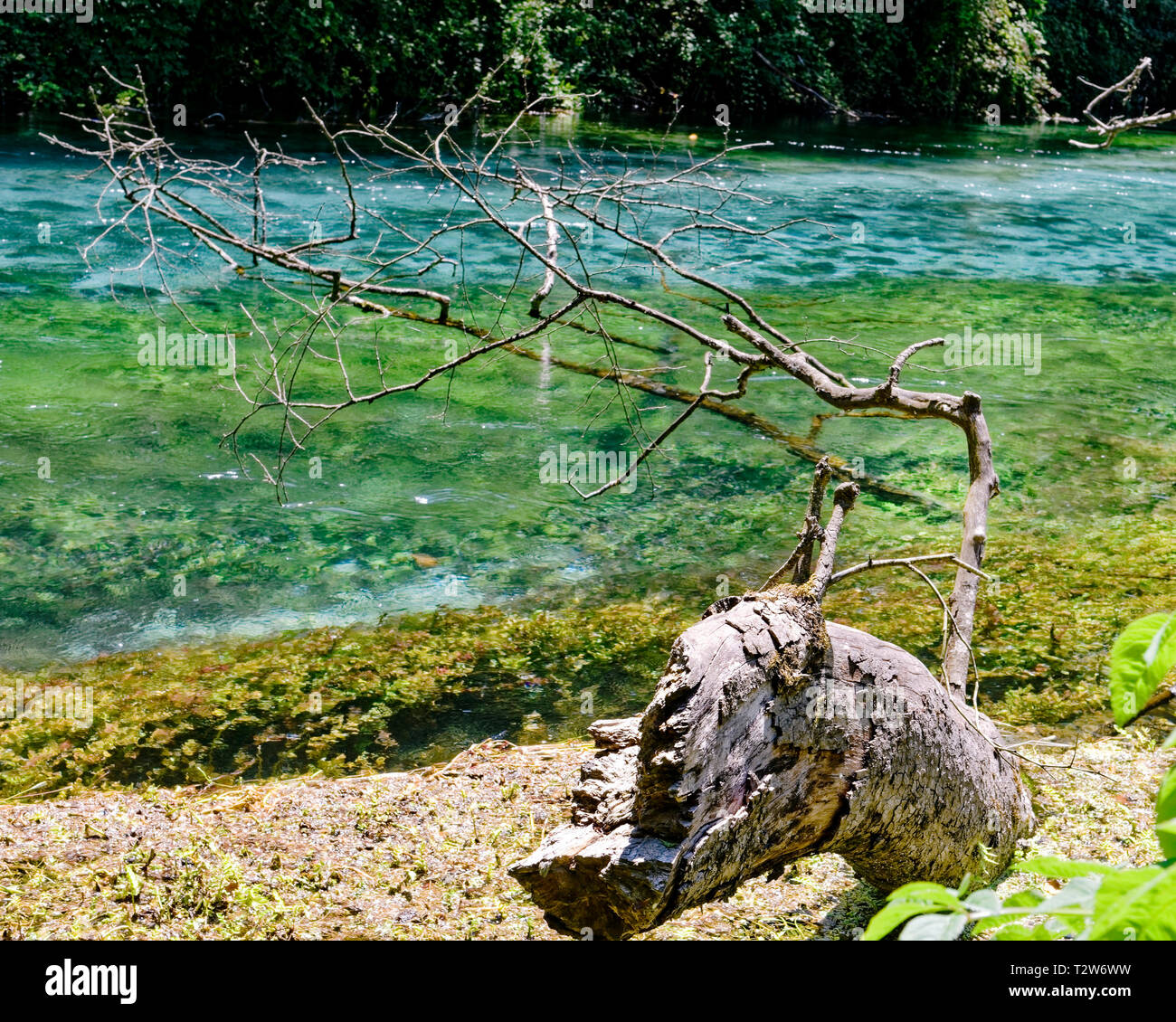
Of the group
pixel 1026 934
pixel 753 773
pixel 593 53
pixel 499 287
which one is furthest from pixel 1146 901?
pixel 593 53

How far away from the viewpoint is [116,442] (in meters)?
8.06

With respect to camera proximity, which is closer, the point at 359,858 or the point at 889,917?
Result: the point at 889,917

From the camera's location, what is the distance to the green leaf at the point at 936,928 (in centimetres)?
110

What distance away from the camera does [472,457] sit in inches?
325

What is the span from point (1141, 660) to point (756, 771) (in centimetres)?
173

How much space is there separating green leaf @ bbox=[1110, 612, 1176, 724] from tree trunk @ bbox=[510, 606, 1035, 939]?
1.53 metres

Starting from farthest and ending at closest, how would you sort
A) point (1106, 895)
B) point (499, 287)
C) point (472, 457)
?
point (499, 287), point (472, 457), point (1106, 895)

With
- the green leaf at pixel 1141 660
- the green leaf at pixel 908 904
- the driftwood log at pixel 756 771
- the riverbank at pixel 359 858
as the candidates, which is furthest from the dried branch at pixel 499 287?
the green leaf at pixel 908 904

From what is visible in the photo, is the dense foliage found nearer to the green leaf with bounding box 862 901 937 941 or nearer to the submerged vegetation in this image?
the submerged vegetation

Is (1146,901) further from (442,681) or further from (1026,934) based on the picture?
(442,681)

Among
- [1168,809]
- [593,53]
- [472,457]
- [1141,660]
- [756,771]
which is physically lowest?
[472,457]
